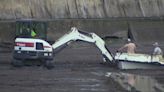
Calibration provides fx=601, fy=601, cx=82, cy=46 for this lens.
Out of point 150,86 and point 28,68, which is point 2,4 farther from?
point 150,86

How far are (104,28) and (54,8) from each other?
17.0ft

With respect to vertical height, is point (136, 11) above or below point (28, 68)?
above

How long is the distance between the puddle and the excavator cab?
465 cm

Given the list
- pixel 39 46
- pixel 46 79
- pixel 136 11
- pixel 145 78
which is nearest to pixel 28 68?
pixel 39 46

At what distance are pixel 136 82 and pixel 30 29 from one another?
7756 millimetres

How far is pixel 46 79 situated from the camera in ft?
87.9

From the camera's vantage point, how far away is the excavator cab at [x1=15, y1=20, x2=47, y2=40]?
103 ft

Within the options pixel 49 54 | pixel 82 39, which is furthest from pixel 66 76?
pixel 82 39

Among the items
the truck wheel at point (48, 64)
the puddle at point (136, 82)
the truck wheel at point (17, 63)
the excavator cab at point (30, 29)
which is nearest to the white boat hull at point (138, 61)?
the puddle at point (136, 82)

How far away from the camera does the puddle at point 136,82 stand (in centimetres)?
2347

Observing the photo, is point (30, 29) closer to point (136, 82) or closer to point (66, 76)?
point (66, 76)

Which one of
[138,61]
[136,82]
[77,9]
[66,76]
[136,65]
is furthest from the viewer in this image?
[77,9]

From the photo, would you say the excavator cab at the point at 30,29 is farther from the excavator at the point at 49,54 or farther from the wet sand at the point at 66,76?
the wet sand at the point at 66,76

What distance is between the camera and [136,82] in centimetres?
2591
